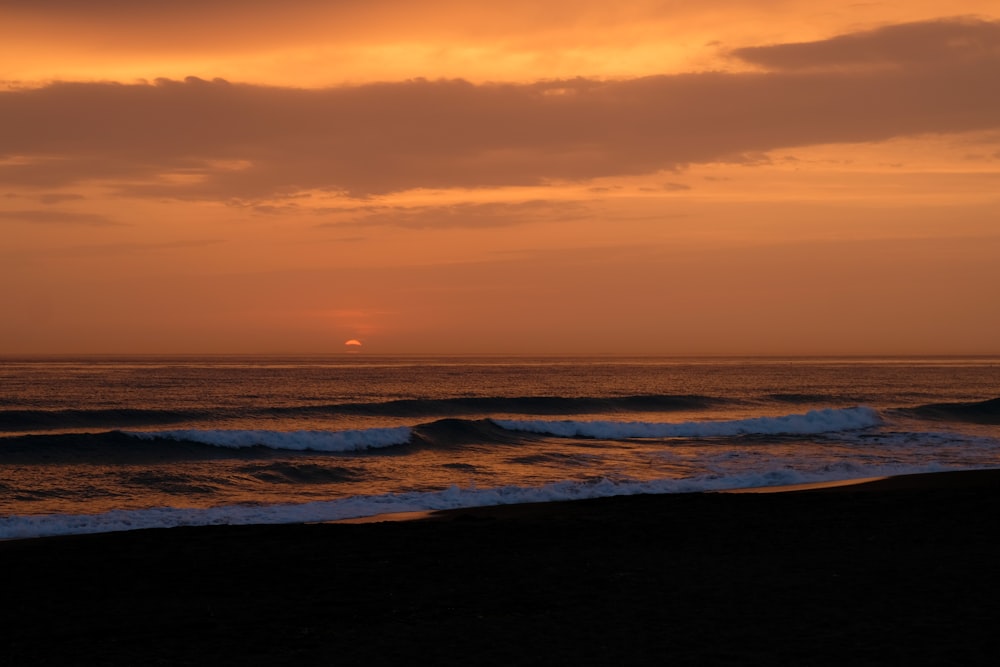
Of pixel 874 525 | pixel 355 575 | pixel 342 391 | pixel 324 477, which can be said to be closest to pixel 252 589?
pixel 355 575

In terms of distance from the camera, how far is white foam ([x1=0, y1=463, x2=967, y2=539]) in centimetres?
1764

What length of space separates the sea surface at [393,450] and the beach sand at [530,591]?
472 cm

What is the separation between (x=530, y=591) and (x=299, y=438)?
25.2 meters

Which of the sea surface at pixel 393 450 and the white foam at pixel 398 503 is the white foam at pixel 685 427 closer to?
the sea surface at pixel 393 450

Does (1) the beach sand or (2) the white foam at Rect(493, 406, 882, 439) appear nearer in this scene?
(1) the beach sand

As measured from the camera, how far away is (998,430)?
44.5 meters

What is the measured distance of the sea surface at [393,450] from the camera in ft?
70.0

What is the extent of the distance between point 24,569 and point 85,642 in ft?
14.4

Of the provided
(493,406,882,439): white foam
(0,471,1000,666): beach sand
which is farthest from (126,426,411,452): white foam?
(0,471,1000,666): beach sand

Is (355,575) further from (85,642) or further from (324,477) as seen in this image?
(324,477)

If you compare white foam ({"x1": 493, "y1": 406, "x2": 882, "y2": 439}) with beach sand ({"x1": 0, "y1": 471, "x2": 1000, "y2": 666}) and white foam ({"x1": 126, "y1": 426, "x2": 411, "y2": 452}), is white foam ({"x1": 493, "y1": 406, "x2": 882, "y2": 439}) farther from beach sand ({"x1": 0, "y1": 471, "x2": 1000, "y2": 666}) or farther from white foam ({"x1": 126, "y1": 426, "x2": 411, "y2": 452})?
beach sand ({"x1": 0, "y1": 471, "x2": 1000, "y2": 666})

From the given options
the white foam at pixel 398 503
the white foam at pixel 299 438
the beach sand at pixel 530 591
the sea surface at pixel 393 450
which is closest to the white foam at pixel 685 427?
the sea surface at pixel 393 450

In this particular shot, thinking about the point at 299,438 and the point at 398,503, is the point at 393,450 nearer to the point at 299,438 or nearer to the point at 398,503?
the point at 299,438

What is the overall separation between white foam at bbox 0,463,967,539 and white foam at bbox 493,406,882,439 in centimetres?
1512
